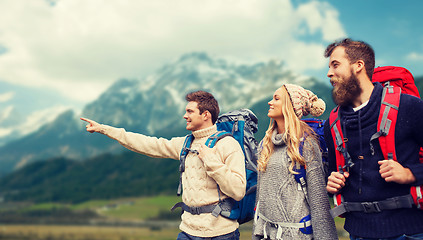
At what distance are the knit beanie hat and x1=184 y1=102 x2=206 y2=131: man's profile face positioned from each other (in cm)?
166

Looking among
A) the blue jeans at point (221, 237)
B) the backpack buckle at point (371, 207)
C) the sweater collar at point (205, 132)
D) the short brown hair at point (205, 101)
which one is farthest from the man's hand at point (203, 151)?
the backpack buckle at point (371, 207)

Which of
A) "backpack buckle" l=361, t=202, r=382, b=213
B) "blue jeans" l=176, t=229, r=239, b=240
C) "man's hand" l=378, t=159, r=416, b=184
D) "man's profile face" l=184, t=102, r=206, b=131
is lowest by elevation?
"blue jeans" l=176, t=229, r=239, b=240

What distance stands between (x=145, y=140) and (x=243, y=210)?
7.21 ft

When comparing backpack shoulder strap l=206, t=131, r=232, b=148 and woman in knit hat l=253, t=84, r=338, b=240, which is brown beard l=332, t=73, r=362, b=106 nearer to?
woman in knit hat l=253, t=84, r=338, b=240

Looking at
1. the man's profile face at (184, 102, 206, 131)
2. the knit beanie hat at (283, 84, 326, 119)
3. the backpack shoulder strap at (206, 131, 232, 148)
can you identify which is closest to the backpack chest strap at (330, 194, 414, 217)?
the knit beanie hat at (283, 84, 326, 119)

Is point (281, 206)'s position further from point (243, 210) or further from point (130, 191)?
point (130, 191)

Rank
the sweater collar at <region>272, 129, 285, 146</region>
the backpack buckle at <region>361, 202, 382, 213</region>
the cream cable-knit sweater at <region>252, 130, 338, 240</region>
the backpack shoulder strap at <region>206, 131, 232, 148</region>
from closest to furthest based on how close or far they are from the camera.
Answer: the backpack buckle at <region>361, 202, 382, 213</region>, the cream cable-knit sweater at <region>252, 130, 338, 240</region>, the sweater collar at <region>272, 129, 285, 146</region>, the backpack shoulder strap at <region>206, 131, 232, 148</region>

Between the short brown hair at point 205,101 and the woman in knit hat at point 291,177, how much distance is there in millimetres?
1381

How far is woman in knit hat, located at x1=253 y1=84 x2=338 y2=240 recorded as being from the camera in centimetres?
461

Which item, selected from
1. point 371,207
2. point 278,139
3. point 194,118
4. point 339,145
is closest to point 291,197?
point 278,139

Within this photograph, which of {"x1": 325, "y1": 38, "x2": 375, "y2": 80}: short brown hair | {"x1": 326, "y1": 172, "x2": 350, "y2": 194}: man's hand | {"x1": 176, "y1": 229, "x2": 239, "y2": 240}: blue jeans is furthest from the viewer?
{"x1": 176, "y1": 229, "x2": 239, "y2": 240}: blue jeans

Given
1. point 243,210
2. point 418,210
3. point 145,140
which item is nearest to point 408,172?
point 418,210

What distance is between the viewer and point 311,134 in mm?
5051

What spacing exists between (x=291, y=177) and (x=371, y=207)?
117 cm
